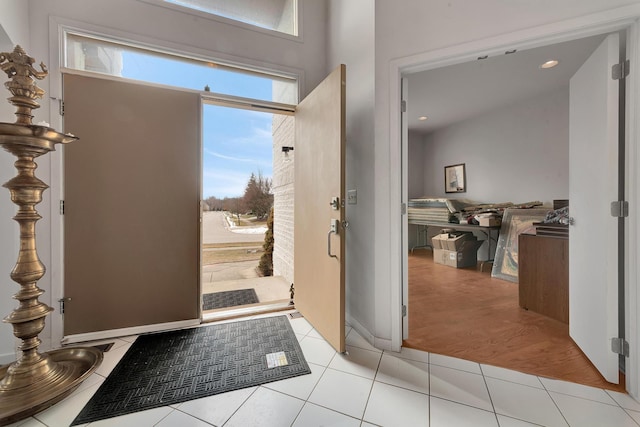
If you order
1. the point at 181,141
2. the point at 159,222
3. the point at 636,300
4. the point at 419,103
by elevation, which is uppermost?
the point at 419,103

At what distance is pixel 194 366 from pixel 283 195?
10.1 feet

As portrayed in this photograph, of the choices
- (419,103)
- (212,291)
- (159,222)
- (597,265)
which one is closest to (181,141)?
(159,222)

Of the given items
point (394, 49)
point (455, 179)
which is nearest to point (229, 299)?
point (394, 49)

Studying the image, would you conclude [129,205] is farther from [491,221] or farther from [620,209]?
[491,221]

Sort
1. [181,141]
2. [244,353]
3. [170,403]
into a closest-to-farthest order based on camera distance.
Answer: [170,403]
[244,353]
[181,141]

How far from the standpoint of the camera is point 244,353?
199 cm

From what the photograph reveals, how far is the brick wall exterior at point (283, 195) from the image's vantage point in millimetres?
4074

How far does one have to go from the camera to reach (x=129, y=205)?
2.27 metres

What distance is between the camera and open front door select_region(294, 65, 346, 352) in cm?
194

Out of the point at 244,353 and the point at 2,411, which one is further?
the point at 244,353

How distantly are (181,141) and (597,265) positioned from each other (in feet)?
11.1

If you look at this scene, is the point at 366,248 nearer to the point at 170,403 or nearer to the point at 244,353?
the point at 244,353

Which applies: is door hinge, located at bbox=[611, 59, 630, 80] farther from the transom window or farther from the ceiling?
the transom window

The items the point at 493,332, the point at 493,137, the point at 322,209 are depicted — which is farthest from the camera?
the point at 493,137
